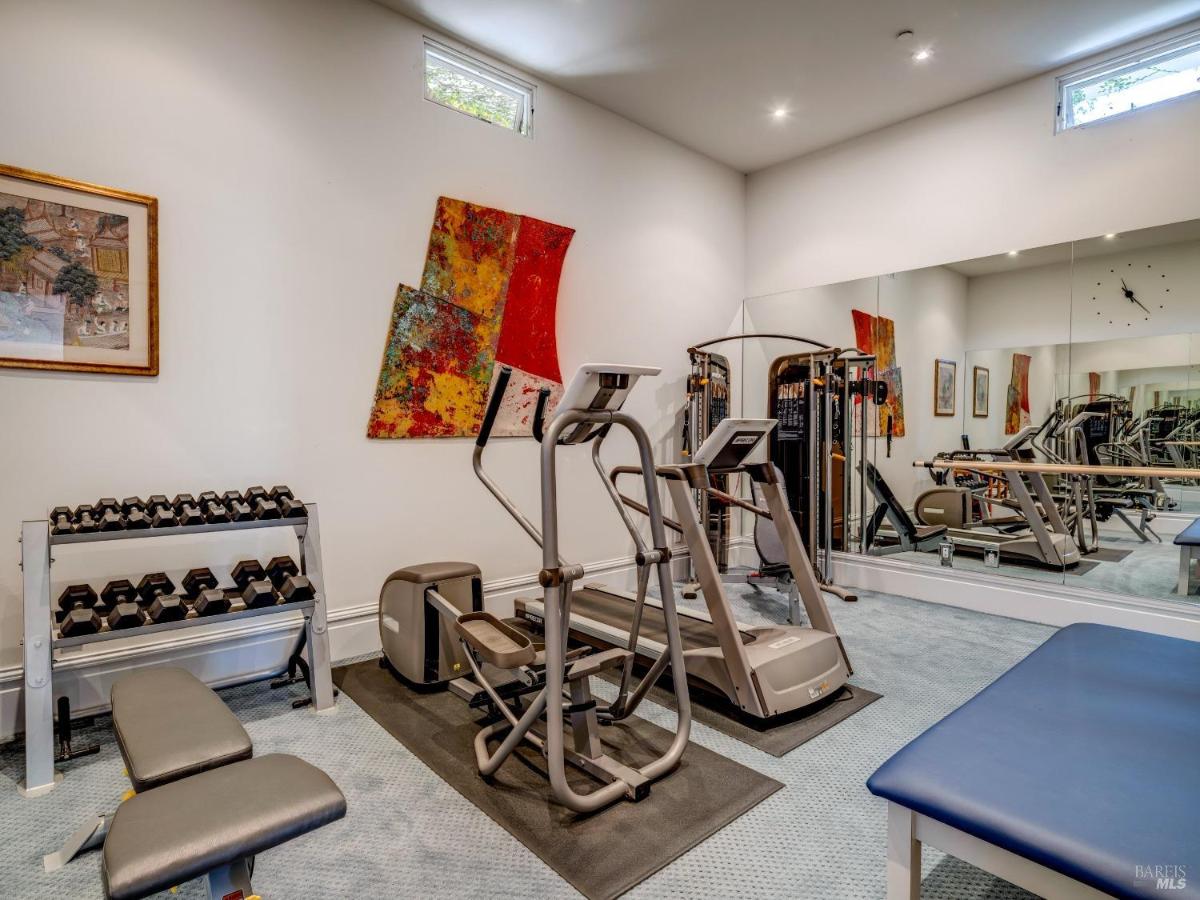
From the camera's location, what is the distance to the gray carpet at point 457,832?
1.78m

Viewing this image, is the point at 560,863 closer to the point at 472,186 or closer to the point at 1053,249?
the point at 472,186

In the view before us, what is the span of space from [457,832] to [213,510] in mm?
1637

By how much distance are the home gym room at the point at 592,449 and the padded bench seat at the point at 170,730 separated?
0.01 metres

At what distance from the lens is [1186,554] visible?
12.4 ft

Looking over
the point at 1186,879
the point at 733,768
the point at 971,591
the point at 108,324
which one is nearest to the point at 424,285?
the point at 108,324

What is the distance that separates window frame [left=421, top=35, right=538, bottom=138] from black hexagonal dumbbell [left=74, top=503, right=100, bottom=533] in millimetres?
2737

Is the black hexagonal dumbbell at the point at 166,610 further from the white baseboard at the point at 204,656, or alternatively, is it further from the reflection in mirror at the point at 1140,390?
the reflection in mirror at the point at 1140,390

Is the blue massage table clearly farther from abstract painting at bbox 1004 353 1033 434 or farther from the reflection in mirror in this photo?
abstract painting at bbox 1004 353 1033 434

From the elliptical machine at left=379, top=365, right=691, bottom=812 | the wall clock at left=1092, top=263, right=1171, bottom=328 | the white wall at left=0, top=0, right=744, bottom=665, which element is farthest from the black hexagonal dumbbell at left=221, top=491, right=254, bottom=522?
the wall clock at left=1092, top=263, right=1171, bottom=328

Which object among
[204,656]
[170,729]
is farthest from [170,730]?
[204,656]

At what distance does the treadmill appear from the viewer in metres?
2.70

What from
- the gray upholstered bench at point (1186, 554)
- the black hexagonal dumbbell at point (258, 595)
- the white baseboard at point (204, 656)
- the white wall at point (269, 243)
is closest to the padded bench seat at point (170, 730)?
→ the black hexagonal dumbbell at point (258, 595)

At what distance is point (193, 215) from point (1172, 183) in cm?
524

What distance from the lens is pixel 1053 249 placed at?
4105 mm
